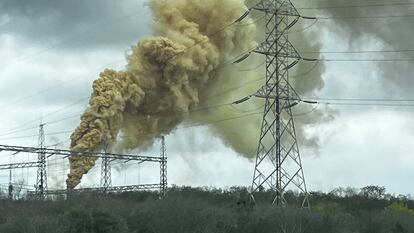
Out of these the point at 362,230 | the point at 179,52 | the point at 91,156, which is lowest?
the point at 362,230

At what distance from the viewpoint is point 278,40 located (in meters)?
53.1

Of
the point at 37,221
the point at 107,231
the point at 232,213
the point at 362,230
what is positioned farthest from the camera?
the point at 362,230

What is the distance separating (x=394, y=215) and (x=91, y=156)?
82.3ft

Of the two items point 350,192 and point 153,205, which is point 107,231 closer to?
point 153,205

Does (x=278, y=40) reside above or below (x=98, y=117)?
above

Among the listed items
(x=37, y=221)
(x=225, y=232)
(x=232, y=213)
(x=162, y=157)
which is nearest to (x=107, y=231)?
(x=37, y=221)

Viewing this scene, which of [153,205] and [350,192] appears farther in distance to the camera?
[350,192]

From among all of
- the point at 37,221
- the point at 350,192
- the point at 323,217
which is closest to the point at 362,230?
the point at 323,217

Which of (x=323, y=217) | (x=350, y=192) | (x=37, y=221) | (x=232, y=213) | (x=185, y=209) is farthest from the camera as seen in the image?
(x=350, y=192)

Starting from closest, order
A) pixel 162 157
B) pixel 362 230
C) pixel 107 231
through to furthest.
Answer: pixel 107 231, pixel 362 230, pixel 162 157

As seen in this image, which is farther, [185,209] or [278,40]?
[278,40]

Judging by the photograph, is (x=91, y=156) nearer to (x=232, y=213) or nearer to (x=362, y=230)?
(x=232, y=213)

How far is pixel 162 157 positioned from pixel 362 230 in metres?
31.9

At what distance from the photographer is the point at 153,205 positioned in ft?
138
